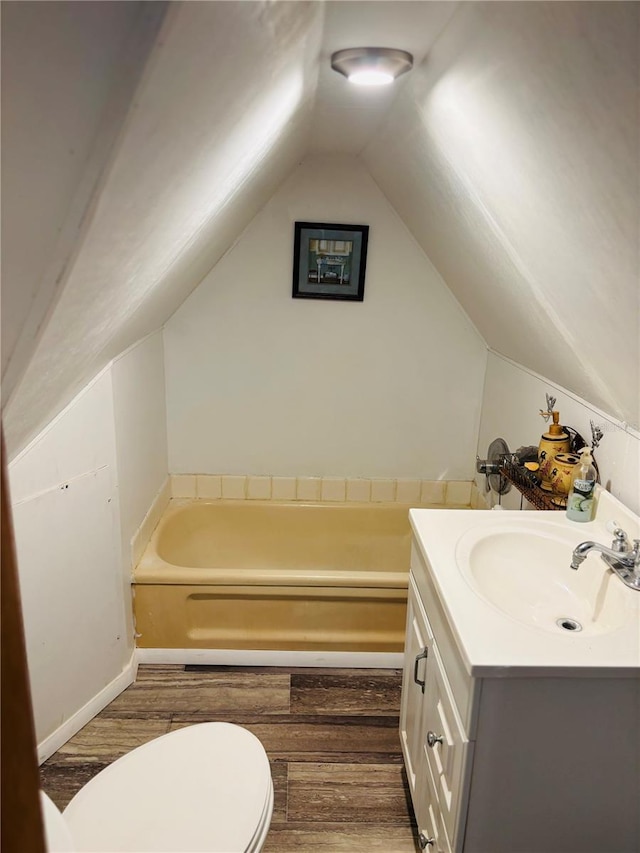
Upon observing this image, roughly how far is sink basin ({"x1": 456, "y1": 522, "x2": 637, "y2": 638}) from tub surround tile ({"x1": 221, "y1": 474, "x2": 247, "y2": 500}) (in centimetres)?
170

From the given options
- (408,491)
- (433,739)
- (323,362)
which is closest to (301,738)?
(433,739)

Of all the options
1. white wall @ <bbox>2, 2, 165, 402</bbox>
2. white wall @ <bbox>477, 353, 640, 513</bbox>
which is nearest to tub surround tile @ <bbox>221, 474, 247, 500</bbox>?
white wall @ <bbox>477, 353, 640, 513</bbox>

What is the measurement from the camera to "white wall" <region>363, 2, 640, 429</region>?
0.82m

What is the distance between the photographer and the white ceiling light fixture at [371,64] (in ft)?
4.23

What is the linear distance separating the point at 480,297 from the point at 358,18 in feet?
4.99

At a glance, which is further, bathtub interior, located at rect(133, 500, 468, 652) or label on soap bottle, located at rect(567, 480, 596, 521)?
bathtub interior, located at rect(133, 500, 468, 652)

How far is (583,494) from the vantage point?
173 cm

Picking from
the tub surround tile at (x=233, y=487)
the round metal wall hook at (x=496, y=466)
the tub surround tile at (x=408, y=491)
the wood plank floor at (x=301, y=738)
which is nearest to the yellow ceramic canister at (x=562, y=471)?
the round metal wall hook at (x=496, y=466)

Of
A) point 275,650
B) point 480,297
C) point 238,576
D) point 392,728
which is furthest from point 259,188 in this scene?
point 392,728

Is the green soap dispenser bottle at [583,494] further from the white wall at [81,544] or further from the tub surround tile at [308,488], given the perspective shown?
the tub surround tile at [308,488]

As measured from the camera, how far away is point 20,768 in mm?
640

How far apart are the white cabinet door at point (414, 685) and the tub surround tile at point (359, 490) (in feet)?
4.21

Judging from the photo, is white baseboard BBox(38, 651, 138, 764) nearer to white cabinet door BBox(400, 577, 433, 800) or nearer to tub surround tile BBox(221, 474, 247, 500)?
tub surround tile BBox(221, 474, 247, 500)

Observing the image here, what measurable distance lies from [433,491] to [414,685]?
148 cm
